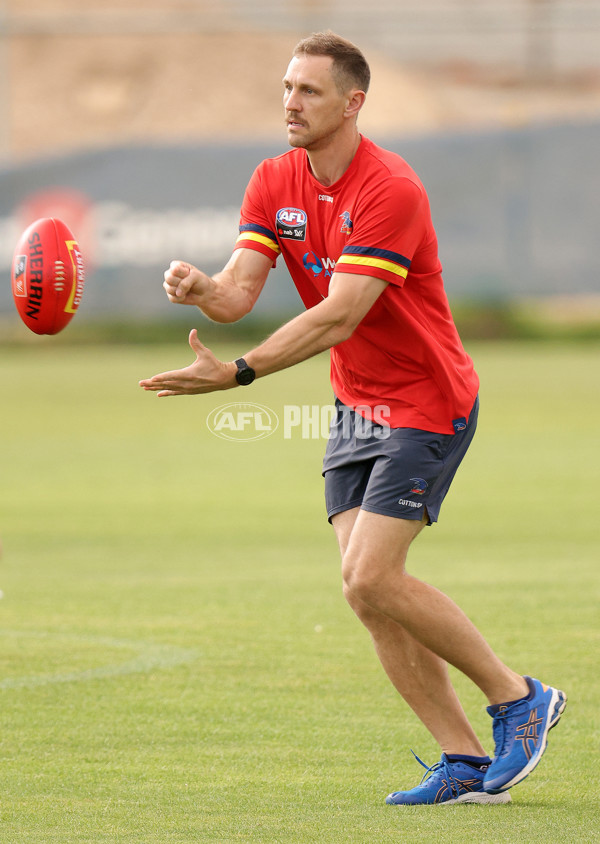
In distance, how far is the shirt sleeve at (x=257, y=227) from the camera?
5.59 metres

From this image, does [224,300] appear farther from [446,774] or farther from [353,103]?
[446,774]

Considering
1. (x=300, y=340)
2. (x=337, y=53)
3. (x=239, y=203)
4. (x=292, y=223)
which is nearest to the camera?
(x=300, y=340)

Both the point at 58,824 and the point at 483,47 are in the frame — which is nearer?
the point at 58,824

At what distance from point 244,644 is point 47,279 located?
2.53 meters

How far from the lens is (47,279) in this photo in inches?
238

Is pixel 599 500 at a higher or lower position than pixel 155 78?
lower

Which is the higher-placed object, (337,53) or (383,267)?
(337,53)

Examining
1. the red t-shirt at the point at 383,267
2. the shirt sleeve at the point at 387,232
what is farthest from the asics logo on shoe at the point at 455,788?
the shirt sleeve at the point at 387,232

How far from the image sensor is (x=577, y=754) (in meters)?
5.71

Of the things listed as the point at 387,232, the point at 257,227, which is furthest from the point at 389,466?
the point at 257,227

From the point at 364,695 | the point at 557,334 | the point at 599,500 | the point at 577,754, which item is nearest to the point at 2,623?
the point at 364,695

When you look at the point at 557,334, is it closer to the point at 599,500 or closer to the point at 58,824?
the point at 599,500

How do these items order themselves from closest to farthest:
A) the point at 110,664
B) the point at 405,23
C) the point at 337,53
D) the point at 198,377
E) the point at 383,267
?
the point at 198,377
the point at 383,267
the point at 337,53
the point at 110,664
the point at 405,23

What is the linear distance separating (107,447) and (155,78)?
136 ft
